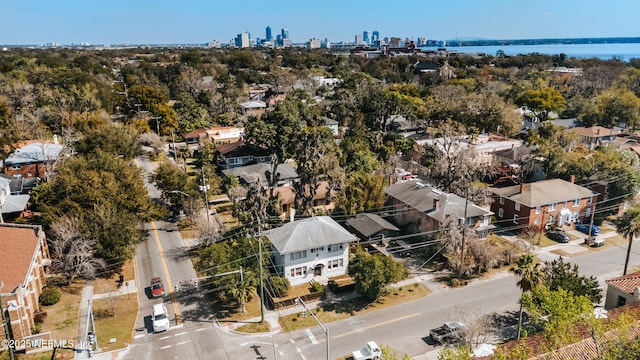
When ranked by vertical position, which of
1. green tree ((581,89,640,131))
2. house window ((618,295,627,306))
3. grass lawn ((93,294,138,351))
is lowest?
grass lawn ((93,294,138,351))

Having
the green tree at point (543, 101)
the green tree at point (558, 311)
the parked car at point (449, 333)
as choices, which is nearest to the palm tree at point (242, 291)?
the parked car at point (449, 333)

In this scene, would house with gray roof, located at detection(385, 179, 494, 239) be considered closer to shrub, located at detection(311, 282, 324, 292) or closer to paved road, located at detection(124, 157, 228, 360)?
shrub, located at detection(311, 282, 324, 292)

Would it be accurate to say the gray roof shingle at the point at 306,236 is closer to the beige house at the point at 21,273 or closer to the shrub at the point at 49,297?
the shrub at the point at 49,297

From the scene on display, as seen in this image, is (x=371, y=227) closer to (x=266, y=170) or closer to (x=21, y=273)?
(x=266, y=170)

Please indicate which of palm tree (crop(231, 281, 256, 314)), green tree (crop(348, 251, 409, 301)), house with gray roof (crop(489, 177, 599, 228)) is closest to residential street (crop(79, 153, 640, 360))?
green tree (crop(348, 251, 409, 301))

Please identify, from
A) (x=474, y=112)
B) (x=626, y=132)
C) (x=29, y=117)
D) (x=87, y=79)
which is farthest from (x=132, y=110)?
(x=626, y=132)

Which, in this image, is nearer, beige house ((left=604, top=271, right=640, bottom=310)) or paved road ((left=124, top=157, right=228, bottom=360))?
paved road ((left=124, top=157, right=228, bottom=360))
